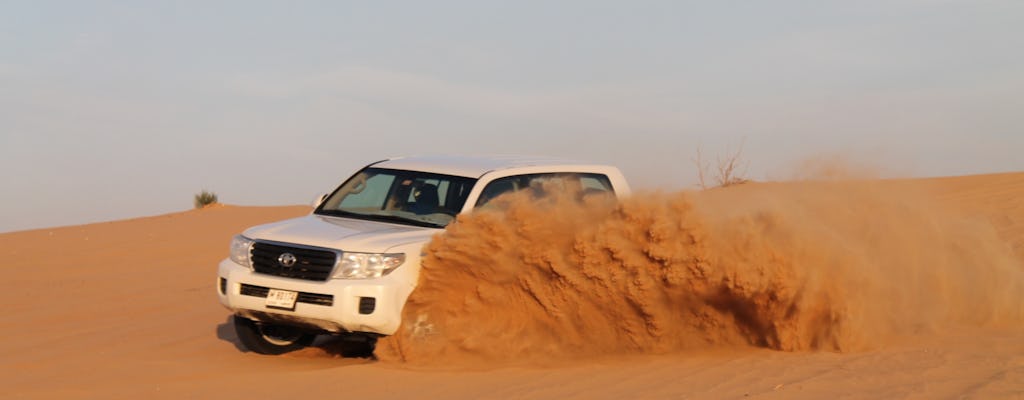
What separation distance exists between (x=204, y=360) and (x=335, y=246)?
1.63 m

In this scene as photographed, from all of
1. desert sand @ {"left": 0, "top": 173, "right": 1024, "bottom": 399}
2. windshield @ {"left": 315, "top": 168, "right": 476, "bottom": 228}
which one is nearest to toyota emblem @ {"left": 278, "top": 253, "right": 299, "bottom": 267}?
desert sand @ {"left": 0, "top": 173, "right": 1024, "bottom": 399}

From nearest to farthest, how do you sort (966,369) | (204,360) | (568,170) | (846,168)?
1. (966,369)
2. (204,360)
3. (568,170)
4. (846,168)

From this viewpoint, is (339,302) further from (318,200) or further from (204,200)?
(204,200)

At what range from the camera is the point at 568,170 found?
850 cm

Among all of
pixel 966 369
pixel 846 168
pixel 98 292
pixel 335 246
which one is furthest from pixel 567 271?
pixel 98 292

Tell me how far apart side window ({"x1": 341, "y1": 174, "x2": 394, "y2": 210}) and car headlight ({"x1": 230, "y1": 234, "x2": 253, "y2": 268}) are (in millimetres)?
1084

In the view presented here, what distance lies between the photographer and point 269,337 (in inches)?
319

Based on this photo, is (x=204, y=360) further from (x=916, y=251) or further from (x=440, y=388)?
(x=916, y=251)

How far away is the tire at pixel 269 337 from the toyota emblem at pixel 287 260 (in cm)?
82

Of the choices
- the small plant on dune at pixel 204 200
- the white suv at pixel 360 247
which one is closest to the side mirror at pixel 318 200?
the white suv at pixel 360 247

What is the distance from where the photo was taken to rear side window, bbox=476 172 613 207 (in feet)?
26.1

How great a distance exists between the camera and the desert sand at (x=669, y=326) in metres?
6.38

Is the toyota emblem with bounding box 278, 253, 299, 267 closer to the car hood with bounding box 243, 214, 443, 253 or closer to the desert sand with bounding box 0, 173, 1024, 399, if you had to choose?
the car hood with bounding box 243, 214, 443, 253

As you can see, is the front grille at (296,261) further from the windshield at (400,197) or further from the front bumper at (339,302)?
the windshield at (400,197)
